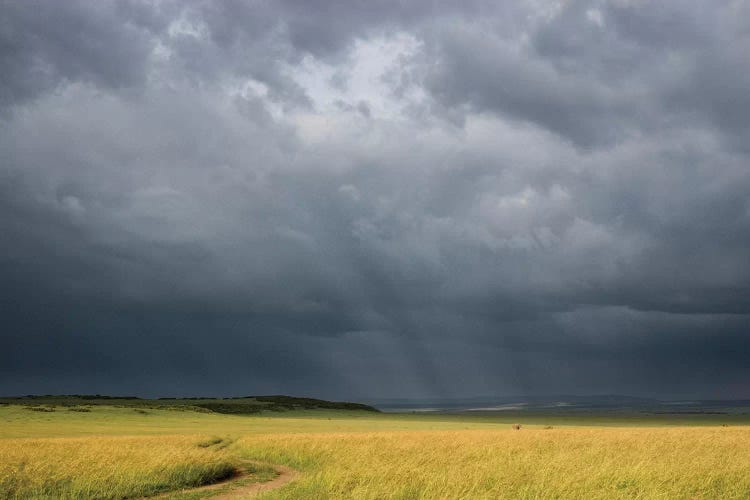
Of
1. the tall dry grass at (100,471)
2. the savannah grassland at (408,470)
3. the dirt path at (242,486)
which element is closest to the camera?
the savannah grassland at (408,470)

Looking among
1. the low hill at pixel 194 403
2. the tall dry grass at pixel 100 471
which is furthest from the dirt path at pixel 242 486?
the low hill at pixel 194 403

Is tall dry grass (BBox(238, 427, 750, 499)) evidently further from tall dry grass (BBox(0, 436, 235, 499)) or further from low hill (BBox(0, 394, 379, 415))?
low hill (BBox(0, 394, 379, 415))

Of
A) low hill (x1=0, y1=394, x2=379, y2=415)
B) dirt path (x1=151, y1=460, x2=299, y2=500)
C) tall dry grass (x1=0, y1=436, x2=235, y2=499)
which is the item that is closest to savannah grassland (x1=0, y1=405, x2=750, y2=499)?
tall dry grass (x1=0, y1=436, x2=235, y2=499)

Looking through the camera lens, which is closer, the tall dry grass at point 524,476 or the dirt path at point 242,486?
the tall dry grass at point 524,476

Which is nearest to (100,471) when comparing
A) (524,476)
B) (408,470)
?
(408,470)

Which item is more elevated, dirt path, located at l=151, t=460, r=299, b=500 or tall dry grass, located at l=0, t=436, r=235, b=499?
tall dry grass, located at l=0, t=436, r=235, b=499

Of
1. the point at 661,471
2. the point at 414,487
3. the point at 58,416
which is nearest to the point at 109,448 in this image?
the point at 414,487

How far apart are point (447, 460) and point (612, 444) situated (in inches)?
501

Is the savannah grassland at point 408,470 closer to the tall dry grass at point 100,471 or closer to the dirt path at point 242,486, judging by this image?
the tall dry grass at point 100,471

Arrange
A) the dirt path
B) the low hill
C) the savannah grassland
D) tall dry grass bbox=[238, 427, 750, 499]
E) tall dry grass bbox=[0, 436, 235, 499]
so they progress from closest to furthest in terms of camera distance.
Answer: tall dry grass bbox=[238, 427, 750, 499], the savannah grassland, tall dry grass bbox=[0, 436, 235, 499], the dirt path, the low hill

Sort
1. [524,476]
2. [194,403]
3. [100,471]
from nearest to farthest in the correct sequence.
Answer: [524,476]
[100,471]
[194,403]

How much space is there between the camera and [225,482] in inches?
872

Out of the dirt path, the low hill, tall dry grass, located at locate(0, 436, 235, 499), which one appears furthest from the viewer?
the low hill

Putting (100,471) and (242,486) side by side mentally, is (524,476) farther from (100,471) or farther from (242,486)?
(100,471)
